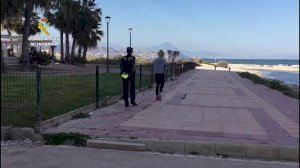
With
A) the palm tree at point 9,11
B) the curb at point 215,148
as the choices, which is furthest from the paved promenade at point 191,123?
the palm tree at point 9,11

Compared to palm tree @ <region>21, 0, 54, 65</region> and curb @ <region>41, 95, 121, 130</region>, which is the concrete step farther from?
palm tree @ <region>21, 0, 54, 65</region>

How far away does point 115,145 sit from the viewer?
25.5 feet

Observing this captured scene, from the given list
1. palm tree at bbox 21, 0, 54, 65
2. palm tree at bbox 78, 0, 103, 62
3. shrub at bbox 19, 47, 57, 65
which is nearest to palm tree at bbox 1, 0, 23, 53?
palm tree at bbox 21, 0, 54, 65

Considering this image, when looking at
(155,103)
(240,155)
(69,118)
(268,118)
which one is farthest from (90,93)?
(240,155)

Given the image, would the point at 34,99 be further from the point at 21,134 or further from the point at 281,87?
the point at 281,87

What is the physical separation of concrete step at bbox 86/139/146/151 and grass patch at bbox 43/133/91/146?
19cm

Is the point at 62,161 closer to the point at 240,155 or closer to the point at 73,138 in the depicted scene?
the point at 73,138

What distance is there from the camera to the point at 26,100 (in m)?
11.2

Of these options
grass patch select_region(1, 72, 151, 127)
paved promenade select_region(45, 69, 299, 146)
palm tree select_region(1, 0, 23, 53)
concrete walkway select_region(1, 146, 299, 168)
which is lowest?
concrete walkway select_region(1, 146, 299, 168)

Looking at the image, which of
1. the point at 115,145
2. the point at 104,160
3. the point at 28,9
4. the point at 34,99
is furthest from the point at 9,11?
the point at 28,9

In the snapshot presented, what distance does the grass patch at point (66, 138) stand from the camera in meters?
8.04

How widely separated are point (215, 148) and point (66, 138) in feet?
7.98

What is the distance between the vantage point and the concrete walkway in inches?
262

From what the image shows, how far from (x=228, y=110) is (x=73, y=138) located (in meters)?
5.51
